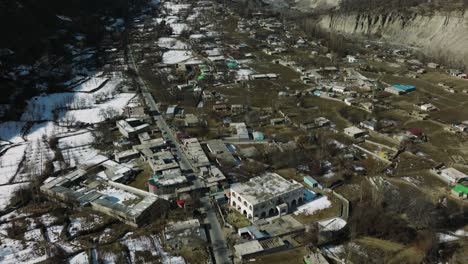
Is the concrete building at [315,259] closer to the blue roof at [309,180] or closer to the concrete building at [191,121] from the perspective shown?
the blue roof at [309,180]

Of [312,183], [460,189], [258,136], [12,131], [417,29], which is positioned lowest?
[12,131]

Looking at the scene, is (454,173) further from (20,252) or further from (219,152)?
(20,252)

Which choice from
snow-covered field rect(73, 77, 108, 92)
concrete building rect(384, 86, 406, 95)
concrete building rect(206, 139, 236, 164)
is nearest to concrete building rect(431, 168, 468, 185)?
concrete building rect(206, 139, 236, 164)

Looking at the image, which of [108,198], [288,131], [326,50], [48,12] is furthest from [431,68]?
[48,12]

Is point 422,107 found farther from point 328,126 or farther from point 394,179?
point 394,179

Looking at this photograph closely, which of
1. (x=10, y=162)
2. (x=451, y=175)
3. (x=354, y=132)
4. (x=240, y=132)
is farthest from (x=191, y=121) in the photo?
(x=451, y=175)

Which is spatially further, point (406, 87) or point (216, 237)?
point (406, 87)

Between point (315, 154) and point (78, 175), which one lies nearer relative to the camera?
point (78, 175)

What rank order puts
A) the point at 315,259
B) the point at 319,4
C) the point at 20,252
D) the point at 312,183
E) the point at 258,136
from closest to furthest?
the point at 315,259, the point at 20,252, the point at 312,183, the point at 258,136, the point at 319,4
